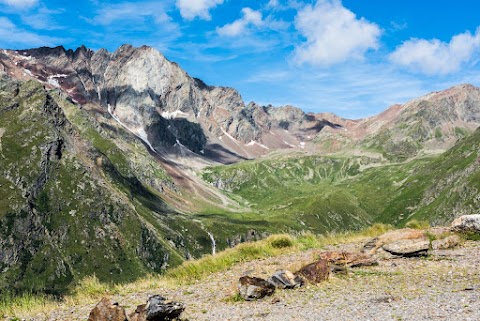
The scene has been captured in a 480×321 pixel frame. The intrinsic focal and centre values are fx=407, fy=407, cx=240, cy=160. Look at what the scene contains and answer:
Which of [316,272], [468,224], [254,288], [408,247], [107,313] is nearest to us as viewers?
[107,313]

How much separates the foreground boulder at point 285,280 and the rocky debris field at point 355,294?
0.26 metres

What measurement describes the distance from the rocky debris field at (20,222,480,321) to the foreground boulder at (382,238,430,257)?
0.27ft

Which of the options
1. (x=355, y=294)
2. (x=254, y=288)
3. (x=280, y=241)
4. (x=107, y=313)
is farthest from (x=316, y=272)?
(x=107, y=313)

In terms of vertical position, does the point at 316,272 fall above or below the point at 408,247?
below

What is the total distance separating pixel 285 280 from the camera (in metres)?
19.5

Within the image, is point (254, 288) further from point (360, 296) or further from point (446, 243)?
point (446, 243)

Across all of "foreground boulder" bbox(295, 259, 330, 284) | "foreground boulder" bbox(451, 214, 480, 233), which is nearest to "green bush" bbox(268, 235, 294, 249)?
"foreground boulder" bbox(295, 259, 330, 284)

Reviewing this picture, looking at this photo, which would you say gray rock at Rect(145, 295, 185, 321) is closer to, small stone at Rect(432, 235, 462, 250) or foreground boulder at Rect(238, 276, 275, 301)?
foreground boulder at Rect(238, 276, 275, 301)

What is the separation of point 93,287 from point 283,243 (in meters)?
13.2

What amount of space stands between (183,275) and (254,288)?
6716 millimetres

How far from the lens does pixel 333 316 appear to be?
14844mm

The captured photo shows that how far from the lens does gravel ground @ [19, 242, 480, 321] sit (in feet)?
48.8

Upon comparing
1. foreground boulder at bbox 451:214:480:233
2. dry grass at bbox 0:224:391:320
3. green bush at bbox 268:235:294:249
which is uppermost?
foreground boulder at bbox 451:214:480:233

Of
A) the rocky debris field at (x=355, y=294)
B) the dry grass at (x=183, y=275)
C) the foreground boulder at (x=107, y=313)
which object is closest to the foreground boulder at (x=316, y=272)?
the rocky debris field at (x=355, y=294)
